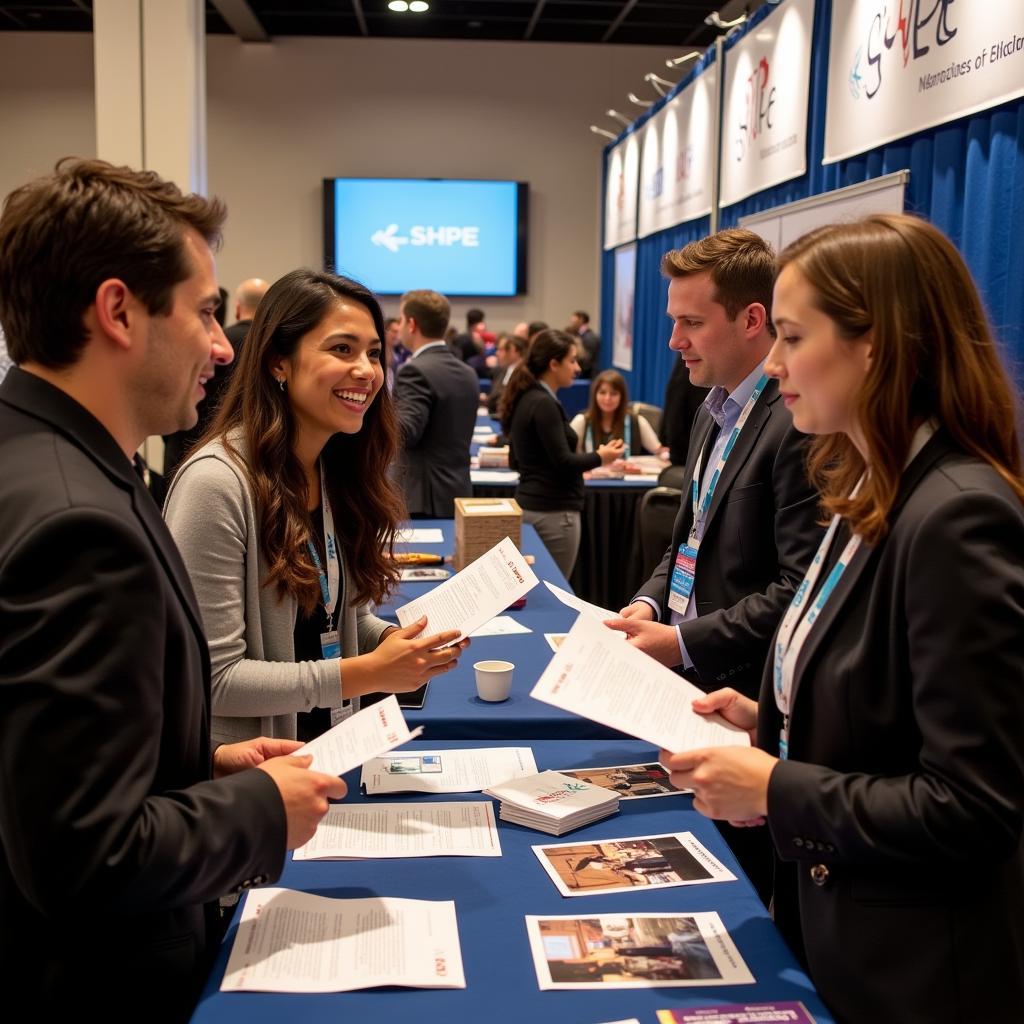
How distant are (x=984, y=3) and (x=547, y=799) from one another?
10.6ft

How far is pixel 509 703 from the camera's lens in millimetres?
2125

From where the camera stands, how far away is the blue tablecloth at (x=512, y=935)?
3.71 ft

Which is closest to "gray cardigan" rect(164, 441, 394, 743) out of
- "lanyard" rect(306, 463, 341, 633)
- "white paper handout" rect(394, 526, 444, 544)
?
"lanyard" rect(306, 463, 341, 633)

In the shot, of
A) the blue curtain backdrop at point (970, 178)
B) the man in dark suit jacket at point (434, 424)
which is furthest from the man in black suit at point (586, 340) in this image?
the man in dark suit jacket at point (434, 424)

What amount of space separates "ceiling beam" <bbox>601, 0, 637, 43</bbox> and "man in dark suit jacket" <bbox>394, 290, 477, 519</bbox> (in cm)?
700

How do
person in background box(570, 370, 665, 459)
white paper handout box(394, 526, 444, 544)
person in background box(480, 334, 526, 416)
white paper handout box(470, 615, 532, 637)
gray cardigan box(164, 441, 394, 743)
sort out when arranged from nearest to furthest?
gray cardigan box(164, 441, 394, 743) < white paper handout box(470, 615, 532, 637) < white paper handout box(394, 526, 444, 544) < person in background box(570, 370, 665, 459) < person in background box(480, 334, 526, 416)

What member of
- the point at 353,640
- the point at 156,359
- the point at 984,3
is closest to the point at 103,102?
the point at 984,3

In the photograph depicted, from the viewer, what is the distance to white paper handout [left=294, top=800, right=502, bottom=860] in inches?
58.4

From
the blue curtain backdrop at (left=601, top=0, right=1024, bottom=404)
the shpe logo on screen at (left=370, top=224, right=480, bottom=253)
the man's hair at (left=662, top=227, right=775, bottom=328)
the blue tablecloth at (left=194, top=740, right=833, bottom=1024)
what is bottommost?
the blue tablecloth at (left=194, top=740, right=833, bottom=1024)

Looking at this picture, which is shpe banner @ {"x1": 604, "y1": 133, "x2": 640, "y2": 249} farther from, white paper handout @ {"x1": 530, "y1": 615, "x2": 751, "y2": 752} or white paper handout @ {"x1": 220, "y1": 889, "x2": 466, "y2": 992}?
white paper handout @ {"x1": 220, "y1": 889, "x2": 466, "y2": 992}

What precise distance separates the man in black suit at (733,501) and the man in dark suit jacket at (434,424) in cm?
248

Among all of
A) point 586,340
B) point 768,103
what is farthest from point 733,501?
point 586,340

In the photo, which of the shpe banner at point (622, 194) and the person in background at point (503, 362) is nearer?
the person in background at point (503, 362)

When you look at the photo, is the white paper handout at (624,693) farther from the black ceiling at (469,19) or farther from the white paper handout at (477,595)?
the black ceiling at (469,19)
